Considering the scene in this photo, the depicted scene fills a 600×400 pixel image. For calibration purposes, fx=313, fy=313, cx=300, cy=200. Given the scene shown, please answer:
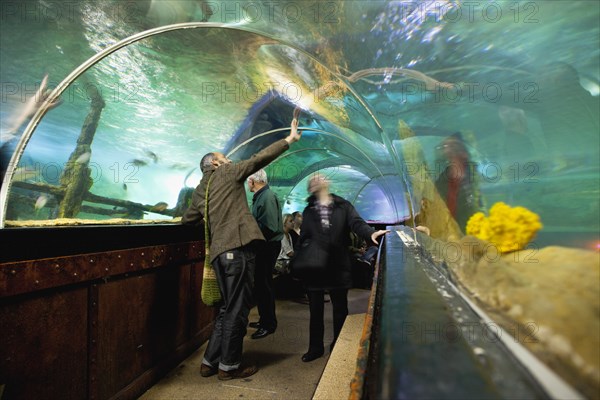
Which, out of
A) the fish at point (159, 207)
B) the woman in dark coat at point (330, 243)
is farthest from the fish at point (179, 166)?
the woman in dark coat at point (330, 243)

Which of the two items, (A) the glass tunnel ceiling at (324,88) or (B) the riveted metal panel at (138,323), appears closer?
(A) the glass tunnel ceiling at (324,88)

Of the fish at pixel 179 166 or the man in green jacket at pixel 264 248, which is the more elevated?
the fish at pixel 179 166

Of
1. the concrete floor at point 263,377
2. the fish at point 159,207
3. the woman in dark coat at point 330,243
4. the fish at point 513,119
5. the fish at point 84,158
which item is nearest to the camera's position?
the fish at point 513,119

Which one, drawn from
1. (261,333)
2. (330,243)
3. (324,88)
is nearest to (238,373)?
(261,333)

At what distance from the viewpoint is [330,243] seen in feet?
11.2

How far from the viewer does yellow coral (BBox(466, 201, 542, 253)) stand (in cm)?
79

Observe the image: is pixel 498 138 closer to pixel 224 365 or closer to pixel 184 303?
pixel 224 365

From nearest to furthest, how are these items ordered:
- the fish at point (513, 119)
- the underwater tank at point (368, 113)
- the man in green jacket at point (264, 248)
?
the underwater tank at point (368, 113), the fish at point (513, 119), the man in green jacket at point (264, 248)

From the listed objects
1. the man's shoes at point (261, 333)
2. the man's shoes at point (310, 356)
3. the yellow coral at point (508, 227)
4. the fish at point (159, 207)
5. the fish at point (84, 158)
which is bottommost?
the man's shoes at point (261, 333)

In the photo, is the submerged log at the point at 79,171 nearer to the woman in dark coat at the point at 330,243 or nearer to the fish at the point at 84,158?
the fish at the point at 84,158

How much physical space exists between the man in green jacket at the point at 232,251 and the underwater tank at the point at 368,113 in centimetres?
128

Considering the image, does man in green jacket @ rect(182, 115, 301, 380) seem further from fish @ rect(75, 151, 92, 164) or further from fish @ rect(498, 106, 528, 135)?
fish @ rect(75, 151, 92, 164)

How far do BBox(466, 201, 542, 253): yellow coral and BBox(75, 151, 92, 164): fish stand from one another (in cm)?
794

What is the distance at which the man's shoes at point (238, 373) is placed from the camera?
2971mm
